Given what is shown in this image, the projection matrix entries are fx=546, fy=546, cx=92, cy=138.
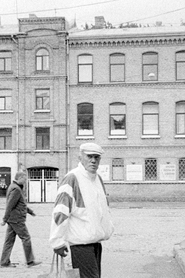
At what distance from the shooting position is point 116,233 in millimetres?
16484

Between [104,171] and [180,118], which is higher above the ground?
[180,118]

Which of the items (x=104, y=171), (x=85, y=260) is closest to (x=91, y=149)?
(x=85, y=260)

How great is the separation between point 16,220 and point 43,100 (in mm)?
27903

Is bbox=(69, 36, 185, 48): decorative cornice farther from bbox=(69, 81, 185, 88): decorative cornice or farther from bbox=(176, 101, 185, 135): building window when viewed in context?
bbox=(176, 101, 185, 135): building window

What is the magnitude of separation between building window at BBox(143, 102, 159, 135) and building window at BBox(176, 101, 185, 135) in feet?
4.47

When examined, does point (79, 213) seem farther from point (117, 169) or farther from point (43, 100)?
point (43, 100)

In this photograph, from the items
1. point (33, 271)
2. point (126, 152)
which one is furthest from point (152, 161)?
point (33, 271)

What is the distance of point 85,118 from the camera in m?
37.8

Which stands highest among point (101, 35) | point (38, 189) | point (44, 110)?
point (101, 35)

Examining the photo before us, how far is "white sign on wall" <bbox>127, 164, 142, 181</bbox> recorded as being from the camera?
1459 inches

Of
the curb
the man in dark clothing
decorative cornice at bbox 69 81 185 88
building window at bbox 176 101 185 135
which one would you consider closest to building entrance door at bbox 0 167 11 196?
decorative cornice at bbox 69 81 185 88

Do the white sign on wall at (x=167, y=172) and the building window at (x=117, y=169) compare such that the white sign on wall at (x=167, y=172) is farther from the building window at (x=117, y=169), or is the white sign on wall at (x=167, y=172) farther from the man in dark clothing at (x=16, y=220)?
the man in dark clothing at (x=16, y=220)

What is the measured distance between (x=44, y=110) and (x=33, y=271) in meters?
28.2

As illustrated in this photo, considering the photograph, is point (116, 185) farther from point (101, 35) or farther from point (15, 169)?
point (101, 35)
